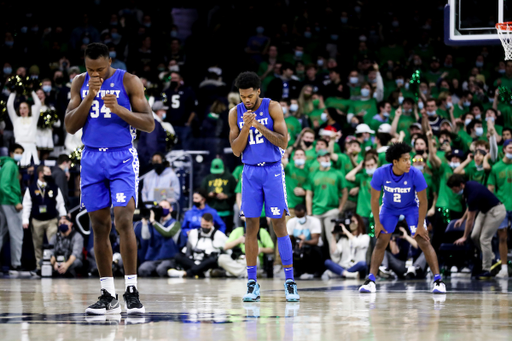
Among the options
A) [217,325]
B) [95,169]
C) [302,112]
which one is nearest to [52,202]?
[302,112]

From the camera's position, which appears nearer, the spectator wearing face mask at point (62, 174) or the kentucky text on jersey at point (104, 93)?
the kentucky text on jersey at point (104, 93)

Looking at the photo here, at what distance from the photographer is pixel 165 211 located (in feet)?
46.8

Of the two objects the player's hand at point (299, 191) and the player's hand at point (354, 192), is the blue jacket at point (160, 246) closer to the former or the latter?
the player's hand at point (299, 191)

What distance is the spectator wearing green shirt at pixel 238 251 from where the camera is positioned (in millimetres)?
13711

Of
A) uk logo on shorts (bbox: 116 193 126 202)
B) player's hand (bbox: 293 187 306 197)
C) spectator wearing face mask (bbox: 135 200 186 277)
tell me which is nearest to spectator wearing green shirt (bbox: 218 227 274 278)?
player's hand (bbox: 293 187 306 197)

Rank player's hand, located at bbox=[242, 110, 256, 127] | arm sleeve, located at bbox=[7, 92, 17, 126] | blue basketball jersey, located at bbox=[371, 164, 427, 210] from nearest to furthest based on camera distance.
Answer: player's hand, located at bbox=[242, 110, 256, 127] < blue basketball jersey, located at bbox=[371, 164, 427, 210] < arm sleeve, located at bbox=[7, 92, 17, 126]

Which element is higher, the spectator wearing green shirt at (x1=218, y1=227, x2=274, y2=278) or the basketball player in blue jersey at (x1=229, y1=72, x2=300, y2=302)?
the basketball player in blue jersey at (x1=229, y1=72, x2=300, y2=302)

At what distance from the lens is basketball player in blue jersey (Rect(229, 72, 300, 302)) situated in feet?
25.3

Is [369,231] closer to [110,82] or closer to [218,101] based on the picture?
[218,101]

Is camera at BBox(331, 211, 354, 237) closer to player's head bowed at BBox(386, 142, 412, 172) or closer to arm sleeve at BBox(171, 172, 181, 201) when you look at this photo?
arm sleeve at BBox(171, 172, 181, 201)

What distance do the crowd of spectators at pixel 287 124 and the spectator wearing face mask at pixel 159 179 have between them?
0.03 meters

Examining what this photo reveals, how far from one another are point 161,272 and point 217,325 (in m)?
8.67

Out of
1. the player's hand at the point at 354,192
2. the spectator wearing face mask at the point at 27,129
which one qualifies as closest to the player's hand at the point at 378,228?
the player's hand at the point at 354,192

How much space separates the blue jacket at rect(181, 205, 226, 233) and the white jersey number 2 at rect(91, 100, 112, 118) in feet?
26.5
